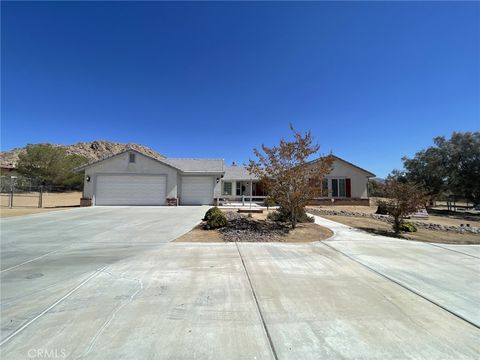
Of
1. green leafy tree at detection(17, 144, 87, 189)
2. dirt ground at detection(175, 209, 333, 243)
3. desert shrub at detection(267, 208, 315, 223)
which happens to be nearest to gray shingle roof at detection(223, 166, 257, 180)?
desert shrub at detection(267, 208, 315, 223)

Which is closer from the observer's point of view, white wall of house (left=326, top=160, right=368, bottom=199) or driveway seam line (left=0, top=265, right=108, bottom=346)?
driveway seam line (left=0, top=265, right=108, bottom=346)

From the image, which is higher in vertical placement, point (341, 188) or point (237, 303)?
point (341, 188)

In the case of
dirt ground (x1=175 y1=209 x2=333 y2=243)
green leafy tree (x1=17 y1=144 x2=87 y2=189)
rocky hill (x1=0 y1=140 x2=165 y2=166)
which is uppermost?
rocky hill (x1=0 y1=140 x2=165 y2=166)

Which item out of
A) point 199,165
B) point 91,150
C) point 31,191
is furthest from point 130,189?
point 91,150

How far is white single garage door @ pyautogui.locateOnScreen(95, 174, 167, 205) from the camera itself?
21.3 metres

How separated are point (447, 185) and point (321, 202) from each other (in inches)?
567

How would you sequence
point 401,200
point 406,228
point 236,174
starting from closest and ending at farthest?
point 401,200, point 406,228, point 236,174

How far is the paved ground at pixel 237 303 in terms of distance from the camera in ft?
9.62

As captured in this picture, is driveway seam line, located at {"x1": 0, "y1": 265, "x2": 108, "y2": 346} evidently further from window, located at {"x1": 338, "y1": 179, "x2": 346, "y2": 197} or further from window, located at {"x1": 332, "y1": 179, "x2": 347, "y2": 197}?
window, located at {"x1": 338, "y1": 179, "x2": 346, "y2": 197}

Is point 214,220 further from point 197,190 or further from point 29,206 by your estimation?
point 29,206

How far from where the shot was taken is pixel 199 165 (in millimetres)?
25422

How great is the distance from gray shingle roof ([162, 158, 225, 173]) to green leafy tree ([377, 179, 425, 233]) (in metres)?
14.1

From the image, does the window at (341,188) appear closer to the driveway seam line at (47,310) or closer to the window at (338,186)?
the window at (338,186)

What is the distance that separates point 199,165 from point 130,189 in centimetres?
669
